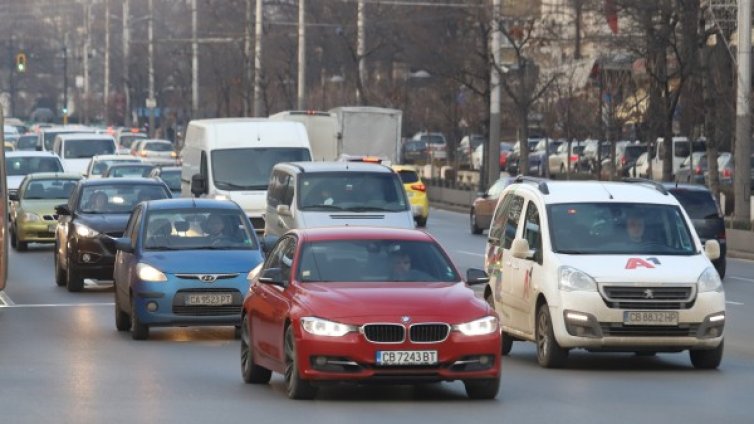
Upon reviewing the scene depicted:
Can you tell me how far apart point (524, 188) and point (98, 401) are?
246 inches

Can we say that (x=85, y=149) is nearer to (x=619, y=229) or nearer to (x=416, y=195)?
(x=416, y=195)

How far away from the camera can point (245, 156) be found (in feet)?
123

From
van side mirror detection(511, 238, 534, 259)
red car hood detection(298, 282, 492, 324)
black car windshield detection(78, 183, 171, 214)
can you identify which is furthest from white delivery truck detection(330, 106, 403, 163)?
red car hood detection(298, 282, 492, 324)

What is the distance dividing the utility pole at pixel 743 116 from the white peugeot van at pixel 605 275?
24568mm

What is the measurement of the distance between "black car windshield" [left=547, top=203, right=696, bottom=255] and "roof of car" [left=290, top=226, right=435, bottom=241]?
8.61 feet

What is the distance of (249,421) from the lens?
13.7 m

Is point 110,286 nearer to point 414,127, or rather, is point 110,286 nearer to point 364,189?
point 364,189

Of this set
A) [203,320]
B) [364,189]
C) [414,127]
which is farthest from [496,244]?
[414,127]

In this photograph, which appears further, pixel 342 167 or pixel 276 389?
pixel 342 167

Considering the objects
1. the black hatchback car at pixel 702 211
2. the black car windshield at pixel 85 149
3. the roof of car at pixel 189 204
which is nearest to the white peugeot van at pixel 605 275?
the roof of car at pixel 189 204

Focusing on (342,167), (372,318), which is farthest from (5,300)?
(372,318)

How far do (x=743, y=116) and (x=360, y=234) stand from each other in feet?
95.9

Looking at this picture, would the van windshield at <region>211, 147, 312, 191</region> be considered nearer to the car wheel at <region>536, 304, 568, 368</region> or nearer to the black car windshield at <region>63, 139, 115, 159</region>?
the car wheel at <region>536, 304, 568, 368</region>

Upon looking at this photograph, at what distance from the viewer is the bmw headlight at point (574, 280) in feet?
57.8
